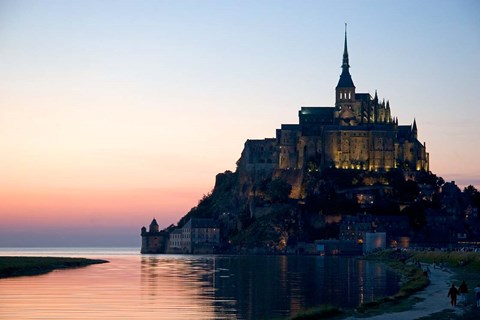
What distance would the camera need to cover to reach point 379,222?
170 metres

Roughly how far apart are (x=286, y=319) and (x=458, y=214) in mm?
141119

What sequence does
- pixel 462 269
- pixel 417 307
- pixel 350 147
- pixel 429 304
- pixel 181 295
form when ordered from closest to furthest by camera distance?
pixel 417 307
pixel 429 304
pixel 181 295
pixel 462 269
pixel 350 147

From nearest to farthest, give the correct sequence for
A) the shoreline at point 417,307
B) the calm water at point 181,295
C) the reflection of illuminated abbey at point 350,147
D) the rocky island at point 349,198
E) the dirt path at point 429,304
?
the shoreline at point 417,307 < the dirt path at point 429,304 < the calm water at point 181,295 < the rocky island at point 349,198 < the reflection of illuminated abbey at point 350,147

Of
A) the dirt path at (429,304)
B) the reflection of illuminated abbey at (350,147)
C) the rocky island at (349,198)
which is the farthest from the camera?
the reflection of illuminated abbey at (350,147)

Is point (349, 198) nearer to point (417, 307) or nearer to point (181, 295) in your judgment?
point (181, 295)

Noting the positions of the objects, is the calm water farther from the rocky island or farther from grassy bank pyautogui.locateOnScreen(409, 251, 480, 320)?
the rocky island

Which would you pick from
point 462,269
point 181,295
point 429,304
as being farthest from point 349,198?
point 429,304

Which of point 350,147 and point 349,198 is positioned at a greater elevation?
point 350,147

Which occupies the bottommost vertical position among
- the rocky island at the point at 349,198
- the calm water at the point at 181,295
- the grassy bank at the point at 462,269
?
the calm water at the point at 181,295

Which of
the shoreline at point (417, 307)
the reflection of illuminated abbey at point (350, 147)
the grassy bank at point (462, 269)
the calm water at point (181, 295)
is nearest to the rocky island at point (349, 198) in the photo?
the reflection of illuminated abbey at point (350, 147)

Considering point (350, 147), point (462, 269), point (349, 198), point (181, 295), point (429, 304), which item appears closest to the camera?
point (429, 304)

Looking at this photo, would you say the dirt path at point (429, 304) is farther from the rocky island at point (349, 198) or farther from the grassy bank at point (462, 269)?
the rocky island at point (349, 198)

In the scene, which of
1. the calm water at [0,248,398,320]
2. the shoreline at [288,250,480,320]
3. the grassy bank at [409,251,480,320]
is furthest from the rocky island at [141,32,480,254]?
the shoreline at [288,250,480,320]

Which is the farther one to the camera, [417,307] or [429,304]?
[429,304]
